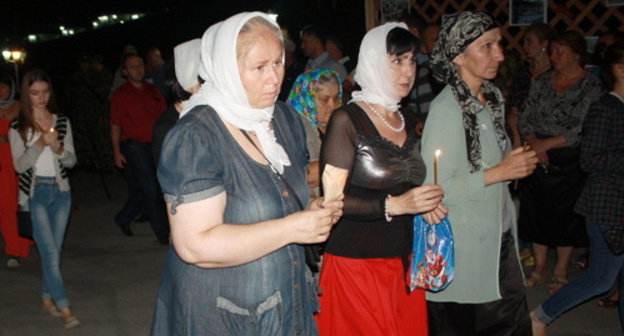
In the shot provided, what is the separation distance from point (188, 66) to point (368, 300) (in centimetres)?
184

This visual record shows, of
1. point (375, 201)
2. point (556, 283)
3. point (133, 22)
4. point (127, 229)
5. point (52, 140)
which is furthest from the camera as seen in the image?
point (133, 22)

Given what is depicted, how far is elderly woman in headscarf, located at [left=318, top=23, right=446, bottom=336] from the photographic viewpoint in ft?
10.1

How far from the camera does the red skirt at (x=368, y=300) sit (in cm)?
313

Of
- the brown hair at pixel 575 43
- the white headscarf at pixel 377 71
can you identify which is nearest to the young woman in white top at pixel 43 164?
the white headscarf at pixel 377 71

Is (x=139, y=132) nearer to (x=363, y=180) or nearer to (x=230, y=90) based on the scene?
(x=363, y=180)

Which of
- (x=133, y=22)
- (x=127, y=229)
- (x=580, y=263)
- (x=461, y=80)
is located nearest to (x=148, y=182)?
(x=127, y=229)

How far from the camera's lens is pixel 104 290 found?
226 inches

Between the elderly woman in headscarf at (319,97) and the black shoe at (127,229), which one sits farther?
the black shoe at (127,229)

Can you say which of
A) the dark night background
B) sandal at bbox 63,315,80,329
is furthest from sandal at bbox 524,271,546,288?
the dark night background

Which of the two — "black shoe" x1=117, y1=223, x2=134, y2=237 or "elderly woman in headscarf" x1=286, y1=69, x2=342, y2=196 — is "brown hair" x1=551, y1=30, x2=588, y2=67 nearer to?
"elderly woman in headscarf" x1=286, y1=69, x2=342, y2=196

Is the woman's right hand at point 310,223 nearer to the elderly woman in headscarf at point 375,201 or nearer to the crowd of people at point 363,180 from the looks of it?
the crowd of people at point 363,180

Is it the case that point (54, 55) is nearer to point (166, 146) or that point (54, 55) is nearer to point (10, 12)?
point (10, 12)

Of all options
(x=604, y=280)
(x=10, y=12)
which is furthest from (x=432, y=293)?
(x=10, y=12)

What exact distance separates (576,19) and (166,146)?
23.7 ft
